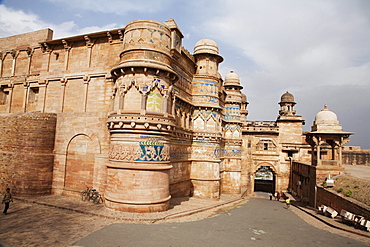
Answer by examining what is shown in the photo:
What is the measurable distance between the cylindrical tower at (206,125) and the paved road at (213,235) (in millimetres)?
7099

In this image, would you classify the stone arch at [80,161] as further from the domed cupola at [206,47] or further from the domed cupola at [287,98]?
the domed cupola at [287,98]

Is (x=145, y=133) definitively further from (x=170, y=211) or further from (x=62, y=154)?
(x=62, y=154)

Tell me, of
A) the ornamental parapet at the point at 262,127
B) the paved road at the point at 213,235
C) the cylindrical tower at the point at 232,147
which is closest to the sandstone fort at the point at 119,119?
the paved road at the point at 213,235

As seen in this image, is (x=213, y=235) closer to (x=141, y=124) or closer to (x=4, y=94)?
(x=141, y=124)

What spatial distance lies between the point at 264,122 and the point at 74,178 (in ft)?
84.3

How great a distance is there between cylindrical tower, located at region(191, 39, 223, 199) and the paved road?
710cm

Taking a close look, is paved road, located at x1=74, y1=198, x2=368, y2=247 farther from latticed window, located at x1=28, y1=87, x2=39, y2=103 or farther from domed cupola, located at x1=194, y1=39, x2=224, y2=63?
latticed window, located at x1=28, y1=87, x2=39, y2=103

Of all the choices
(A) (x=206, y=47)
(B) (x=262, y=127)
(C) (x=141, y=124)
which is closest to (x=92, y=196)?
(C) (x=141, y=124)

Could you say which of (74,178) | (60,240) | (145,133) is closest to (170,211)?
(145,133)

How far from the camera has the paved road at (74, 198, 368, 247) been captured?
27.6 feet

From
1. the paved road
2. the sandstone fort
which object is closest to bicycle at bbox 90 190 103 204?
the sandstone fort

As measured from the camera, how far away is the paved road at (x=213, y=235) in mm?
8422

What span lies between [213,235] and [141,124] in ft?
18.9

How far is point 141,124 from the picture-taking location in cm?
1191
